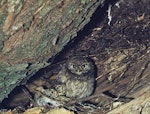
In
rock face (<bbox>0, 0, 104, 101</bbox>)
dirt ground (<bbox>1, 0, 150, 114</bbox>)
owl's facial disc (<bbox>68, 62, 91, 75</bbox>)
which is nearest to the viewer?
rock face (<bbox>0, 0, 104, 101</bbox>)

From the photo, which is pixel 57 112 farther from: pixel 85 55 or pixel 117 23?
pixel 117 23

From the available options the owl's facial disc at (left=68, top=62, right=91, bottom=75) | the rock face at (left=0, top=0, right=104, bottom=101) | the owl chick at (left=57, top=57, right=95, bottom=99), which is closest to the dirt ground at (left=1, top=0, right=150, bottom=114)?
the owl chick at (left=57, top=57, right=95, bottom=99)

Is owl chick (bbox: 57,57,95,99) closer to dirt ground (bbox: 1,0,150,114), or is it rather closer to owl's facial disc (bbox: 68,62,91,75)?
owl's facial disc (bbox: 68,62,91,75)

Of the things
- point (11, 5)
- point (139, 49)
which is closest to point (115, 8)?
point (139, 49)

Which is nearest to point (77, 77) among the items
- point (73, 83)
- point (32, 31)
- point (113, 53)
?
point (73, 83)

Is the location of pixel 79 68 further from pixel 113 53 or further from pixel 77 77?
pixel 113 53

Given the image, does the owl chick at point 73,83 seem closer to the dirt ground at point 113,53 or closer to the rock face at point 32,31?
the dirt ground at point 113,53
